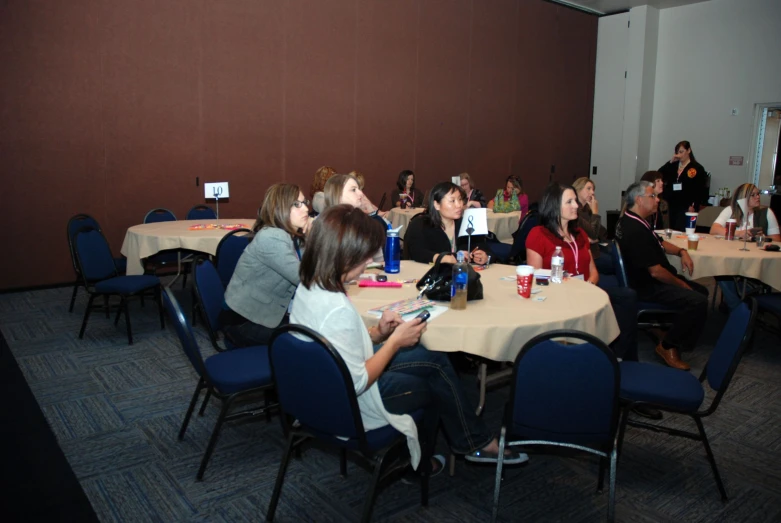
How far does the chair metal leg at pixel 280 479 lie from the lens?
2410 mm

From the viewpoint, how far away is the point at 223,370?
2.83m

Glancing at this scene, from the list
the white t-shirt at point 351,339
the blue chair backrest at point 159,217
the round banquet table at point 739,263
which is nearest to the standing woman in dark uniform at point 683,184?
the round banquet table at point 739,263

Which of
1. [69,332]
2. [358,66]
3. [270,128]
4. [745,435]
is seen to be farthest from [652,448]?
[358,66]

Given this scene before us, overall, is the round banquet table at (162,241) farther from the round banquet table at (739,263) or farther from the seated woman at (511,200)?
the round banquet table at (739,263)

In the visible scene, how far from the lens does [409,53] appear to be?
9328mm

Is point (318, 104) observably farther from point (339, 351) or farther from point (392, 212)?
point (339, 351)

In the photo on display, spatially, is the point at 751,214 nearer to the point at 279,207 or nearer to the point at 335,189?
the point at 335,189

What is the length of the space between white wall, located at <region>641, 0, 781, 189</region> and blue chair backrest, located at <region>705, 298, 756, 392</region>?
375 inches

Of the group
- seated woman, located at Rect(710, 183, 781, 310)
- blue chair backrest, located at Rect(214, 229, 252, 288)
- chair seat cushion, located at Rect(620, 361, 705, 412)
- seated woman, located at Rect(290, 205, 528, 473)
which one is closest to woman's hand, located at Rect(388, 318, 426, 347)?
seated woman, located at Rect(290, 205, 528, 473)

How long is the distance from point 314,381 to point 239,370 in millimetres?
843

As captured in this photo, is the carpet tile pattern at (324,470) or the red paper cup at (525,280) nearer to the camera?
the carpet tile pattern at (324,470)

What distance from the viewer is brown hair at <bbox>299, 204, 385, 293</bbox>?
2.15 m

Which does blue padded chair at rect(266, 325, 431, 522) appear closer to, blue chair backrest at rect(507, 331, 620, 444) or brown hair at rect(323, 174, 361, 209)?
blue chair backrest at rect(507, 331, 620, 444)

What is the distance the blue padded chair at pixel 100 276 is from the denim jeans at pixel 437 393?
3.00m
